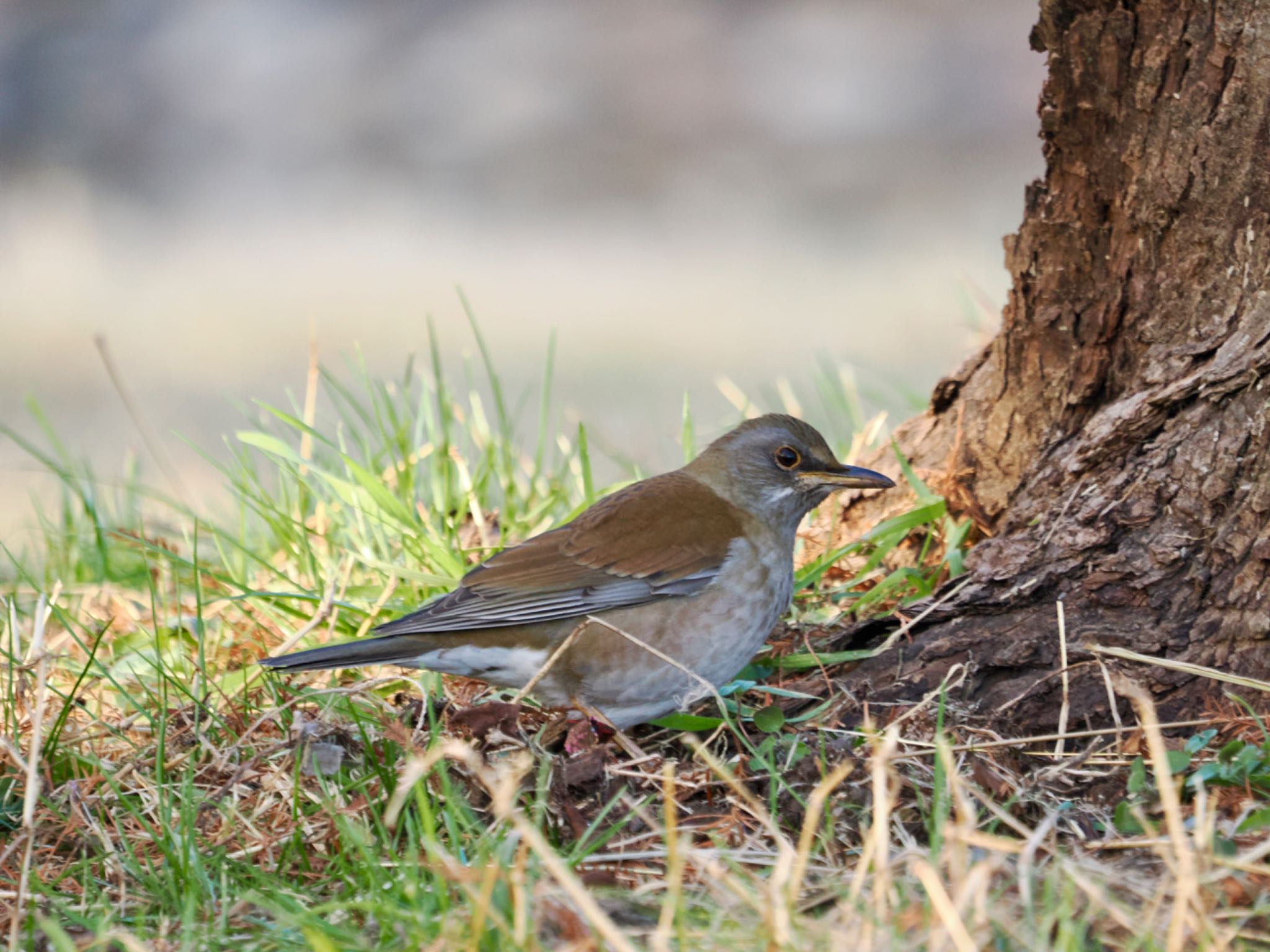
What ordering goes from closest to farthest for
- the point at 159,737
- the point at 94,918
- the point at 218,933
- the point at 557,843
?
the point at 218,933, the point at 94,918, the point at 557,843, the point at 159,737

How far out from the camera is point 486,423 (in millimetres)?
6398

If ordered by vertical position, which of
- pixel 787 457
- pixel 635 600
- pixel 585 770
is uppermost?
pixel 787 457

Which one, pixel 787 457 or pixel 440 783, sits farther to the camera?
pixel 787 457

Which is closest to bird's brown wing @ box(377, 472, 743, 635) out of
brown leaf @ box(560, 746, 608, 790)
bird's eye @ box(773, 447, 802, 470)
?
bird's eye @ box(773, 447, 802, 470)

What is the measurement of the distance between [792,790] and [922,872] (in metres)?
1.16

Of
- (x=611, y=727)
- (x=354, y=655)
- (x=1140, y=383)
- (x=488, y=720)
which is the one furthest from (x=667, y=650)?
(x=1140, y=383)

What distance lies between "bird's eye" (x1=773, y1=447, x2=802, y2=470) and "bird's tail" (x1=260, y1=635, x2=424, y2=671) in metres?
1.62

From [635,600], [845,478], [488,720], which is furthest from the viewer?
[845,478]

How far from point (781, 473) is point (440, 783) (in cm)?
206

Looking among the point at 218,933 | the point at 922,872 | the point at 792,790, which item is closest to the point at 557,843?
the point at 792,790

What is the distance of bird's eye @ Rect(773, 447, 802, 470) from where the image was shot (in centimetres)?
497

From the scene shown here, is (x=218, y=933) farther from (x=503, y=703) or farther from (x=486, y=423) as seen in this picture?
(x=486, y=423)

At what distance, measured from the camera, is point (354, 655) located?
4.04m

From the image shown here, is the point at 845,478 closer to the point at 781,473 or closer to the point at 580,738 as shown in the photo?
the point at 781,473
